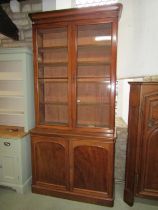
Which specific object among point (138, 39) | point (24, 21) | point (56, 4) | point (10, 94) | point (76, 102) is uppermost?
point (56, 4)

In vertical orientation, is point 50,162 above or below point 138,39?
below

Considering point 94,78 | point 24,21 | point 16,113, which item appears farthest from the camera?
point 24,21

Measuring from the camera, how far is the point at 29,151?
8.21ft

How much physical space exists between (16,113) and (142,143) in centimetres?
180

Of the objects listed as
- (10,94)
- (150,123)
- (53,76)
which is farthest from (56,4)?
(150,123)

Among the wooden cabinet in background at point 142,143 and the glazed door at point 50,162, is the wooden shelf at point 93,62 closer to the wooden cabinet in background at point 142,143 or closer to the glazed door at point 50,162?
the wooden cabinet in background at point 142,143

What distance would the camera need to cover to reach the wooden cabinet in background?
1.92 m

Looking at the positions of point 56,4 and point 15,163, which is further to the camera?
point 56,4

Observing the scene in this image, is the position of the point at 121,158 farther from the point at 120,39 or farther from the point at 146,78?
the point at 120,39

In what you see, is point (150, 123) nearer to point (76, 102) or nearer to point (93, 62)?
point (76, 102)

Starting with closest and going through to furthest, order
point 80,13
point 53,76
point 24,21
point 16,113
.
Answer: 1. point 80,13
2. point 53,76
3. point 16,113
4. point 24,21

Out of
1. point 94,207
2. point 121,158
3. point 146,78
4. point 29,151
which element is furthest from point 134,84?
point 29,151

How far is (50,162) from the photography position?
2289 mm

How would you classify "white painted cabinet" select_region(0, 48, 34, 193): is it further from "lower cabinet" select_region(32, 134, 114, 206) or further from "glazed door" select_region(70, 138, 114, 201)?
"glazed door" select_region(70, 138, 114, 201)
